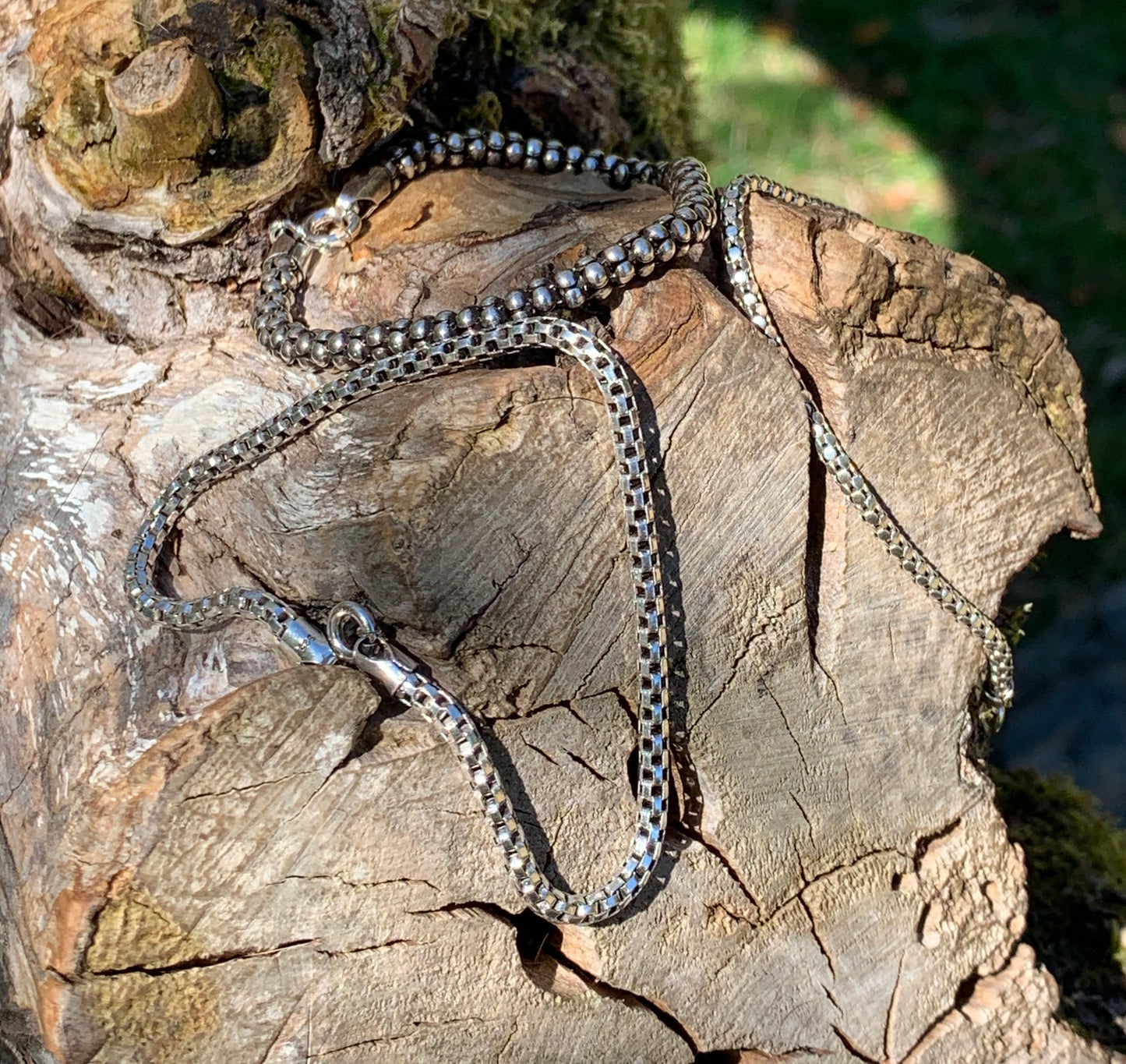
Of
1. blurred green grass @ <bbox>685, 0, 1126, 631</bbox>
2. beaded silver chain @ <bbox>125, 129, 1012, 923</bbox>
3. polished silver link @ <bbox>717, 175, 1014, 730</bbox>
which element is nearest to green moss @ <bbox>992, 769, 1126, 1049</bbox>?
polished silver link @ <bbox>717, 175, 1014, 730</bbox>

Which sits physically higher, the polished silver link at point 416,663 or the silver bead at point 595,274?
the silver bead at point 595,274

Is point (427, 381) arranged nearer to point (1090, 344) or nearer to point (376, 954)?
point (376, 954)

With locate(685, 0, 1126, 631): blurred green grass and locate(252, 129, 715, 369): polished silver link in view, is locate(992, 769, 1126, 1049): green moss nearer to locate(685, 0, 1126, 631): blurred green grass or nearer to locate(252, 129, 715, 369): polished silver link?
locate(252, 129, 715, 369): polished silver link

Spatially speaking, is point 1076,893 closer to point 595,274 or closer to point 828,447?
point 828,447

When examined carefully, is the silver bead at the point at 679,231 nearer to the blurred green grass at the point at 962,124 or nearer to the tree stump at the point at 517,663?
the tree stump at the point at 517,663

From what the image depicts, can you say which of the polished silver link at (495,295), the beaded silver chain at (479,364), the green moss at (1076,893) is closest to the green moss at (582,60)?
the polished silver link at (495,295)

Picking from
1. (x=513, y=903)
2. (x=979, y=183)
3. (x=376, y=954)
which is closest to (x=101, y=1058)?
(x=376, y=954)

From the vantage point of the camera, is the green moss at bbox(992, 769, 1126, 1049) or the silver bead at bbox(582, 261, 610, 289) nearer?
the silver bead at bbox(582, 261, 610, 289)

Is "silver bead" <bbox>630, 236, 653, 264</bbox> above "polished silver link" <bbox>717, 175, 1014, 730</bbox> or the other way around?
above
